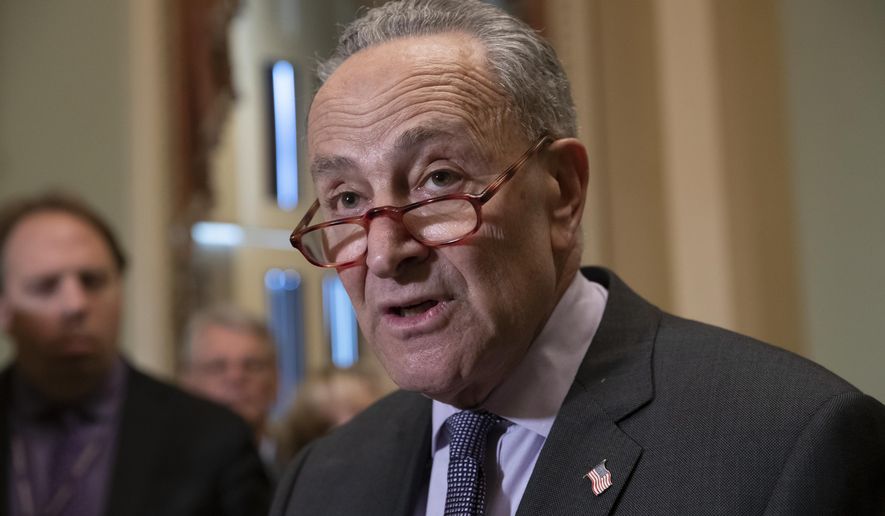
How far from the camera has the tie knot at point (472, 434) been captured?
205cm

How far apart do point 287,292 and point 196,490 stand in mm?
7355

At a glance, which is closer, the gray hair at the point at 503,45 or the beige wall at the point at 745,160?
the gray hair at the point at 503,45

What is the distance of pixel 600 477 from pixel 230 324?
3824mm

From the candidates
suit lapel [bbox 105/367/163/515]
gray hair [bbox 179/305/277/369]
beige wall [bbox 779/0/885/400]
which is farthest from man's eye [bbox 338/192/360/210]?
gray hair [bbox 179/305/277/369]

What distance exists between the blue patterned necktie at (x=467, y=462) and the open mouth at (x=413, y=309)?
0.25 meters

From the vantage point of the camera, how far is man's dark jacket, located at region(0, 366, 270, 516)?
3.52 m

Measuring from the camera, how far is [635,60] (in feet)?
19.0

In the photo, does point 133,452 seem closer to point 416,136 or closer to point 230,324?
point 230,324

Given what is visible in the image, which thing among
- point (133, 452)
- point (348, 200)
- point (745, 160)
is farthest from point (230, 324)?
point (348, 200)

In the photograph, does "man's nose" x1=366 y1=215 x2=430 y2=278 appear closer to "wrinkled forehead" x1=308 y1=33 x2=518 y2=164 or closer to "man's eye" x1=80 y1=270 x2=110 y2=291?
"wrinkled forehead" x1=308 y1=33 x2=518 y2=164

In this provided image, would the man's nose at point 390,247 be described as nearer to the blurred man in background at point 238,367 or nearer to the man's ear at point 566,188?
the man's ear at point 566,188

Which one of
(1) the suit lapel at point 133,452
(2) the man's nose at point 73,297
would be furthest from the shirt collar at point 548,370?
(2) the man's nose at point 73,297

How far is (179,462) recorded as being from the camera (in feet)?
11.9

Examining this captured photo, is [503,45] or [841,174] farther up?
[503,45]
